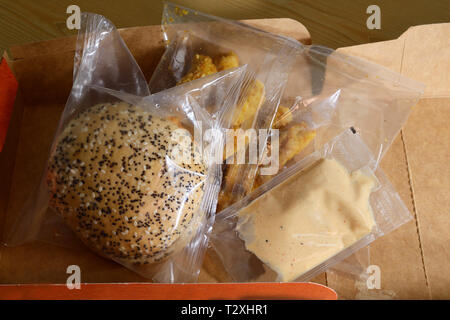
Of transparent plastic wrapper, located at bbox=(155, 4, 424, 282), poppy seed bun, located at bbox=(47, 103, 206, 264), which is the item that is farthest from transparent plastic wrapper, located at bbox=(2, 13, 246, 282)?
transparent plastic wrapper, located at bbox=(155, 4, 424, 282)

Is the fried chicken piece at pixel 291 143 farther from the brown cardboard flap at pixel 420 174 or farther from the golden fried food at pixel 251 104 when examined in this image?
the brown cardboard flap at pixel 420 174

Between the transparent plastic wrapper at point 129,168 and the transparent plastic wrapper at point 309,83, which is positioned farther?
the transparent plastic wrapper at point 309,83

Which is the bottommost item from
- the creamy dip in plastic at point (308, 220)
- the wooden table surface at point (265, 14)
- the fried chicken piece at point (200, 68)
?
the creamy dip in plastic at point (308, 220)

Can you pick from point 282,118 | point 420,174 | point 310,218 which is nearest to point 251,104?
point 282,118

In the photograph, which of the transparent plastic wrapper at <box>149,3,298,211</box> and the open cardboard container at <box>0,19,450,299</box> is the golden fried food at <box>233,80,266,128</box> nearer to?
the transparent plastic wrapper at <box>149,3,298,211</box>

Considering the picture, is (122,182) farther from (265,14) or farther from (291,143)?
(265,14)

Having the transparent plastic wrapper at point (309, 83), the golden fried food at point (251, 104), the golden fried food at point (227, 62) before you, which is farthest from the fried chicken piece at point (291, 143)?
the golden fried food at point (227, 62)
